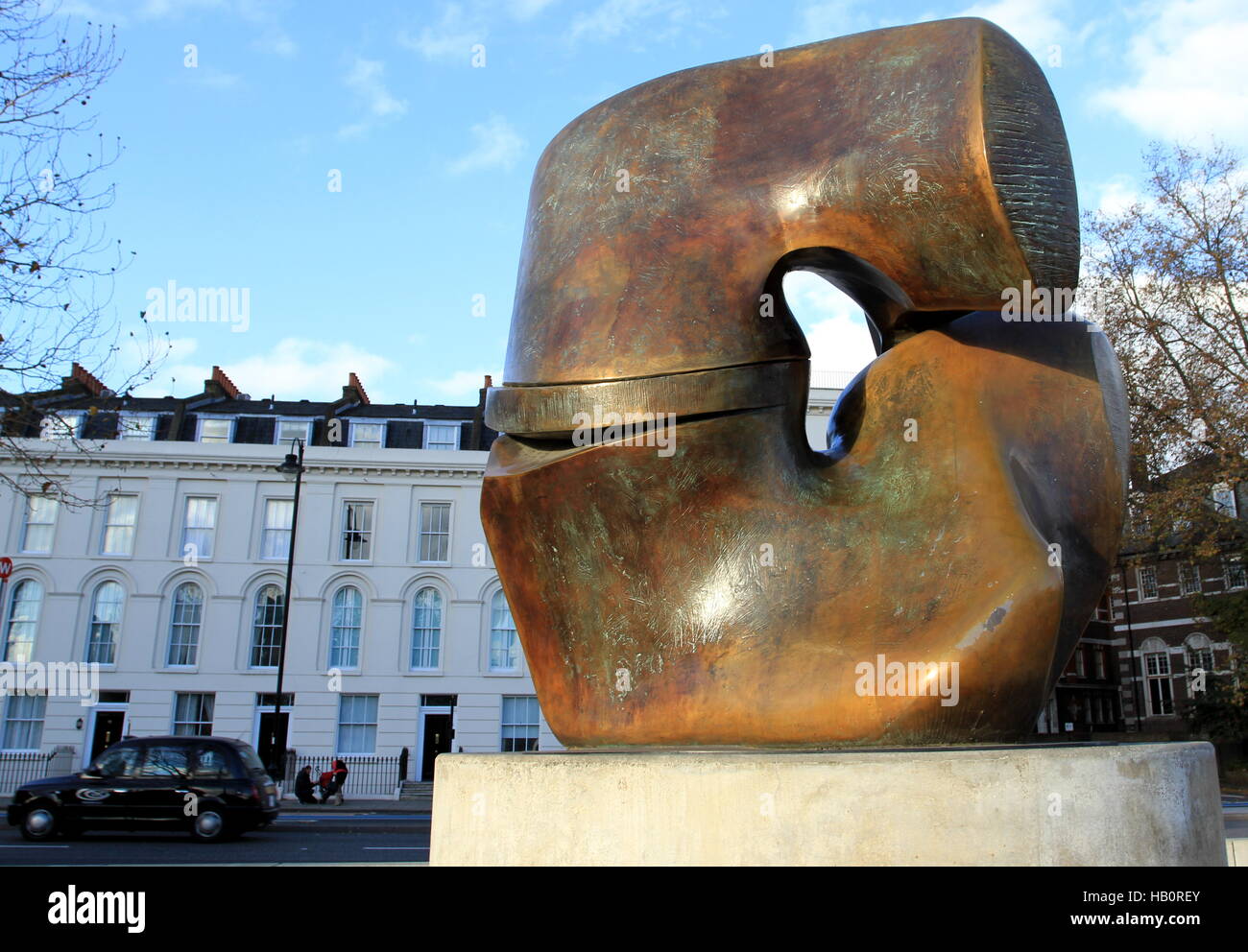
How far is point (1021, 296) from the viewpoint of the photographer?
4.29 meters

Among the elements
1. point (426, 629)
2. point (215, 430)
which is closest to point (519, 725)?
point (426, 629)

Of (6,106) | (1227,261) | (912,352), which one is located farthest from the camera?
(1227,261)

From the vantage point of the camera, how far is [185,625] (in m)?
31.0

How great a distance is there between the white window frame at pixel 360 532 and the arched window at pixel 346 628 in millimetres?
960

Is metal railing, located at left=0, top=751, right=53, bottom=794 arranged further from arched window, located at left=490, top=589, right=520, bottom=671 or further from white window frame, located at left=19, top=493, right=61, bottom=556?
arched window, located at left=490, top=589, right=520, bottom=671

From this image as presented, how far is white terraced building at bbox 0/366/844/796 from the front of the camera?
30.2 meters

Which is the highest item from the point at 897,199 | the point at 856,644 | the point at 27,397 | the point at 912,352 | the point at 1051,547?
the point at 27,397

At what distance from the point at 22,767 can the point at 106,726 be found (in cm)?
233

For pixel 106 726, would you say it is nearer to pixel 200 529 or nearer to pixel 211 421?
pixel 200 529

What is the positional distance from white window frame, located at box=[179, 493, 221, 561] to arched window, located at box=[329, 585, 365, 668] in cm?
414

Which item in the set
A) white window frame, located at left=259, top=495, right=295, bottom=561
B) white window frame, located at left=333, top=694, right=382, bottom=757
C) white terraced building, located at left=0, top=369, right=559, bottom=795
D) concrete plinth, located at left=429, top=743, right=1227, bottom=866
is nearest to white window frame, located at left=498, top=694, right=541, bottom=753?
white terraced building, located at left=0, top=369, right=559, bottom=795
